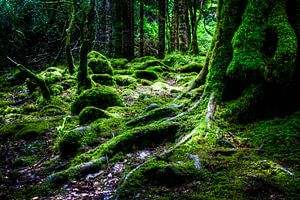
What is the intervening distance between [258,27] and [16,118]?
800 cm

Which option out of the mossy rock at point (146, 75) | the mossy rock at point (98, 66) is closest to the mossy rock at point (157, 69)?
the mossy rock at point (146, 75)

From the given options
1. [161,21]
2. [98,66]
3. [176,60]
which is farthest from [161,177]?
[161,21]

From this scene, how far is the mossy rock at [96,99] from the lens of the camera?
881 cm

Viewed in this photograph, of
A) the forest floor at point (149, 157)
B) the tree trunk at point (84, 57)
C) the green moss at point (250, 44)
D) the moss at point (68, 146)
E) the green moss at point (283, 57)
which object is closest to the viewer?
the forest floor at point (149, 157)

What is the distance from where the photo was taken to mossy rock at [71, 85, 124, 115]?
8.81 metres

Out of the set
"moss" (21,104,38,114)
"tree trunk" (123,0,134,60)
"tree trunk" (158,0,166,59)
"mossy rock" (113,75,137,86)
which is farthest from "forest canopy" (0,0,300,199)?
"tree trunk" (158,0,166,59)

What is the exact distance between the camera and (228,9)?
20.3 ft

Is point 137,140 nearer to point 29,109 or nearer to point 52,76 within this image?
point 29,109

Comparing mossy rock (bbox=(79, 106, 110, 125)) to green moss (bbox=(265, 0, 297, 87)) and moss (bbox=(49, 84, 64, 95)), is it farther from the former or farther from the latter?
moss (bbox=(49, 84, 64, 95))

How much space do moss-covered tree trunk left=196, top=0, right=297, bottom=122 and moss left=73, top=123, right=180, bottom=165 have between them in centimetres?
119

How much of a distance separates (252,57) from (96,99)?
5.13 m

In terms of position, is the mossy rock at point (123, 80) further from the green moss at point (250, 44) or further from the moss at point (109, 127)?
the green moss at point (250, 44)

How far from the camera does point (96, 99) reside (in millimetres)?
8867

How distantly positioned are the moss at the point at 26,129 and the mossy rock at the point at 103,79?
4068mm
